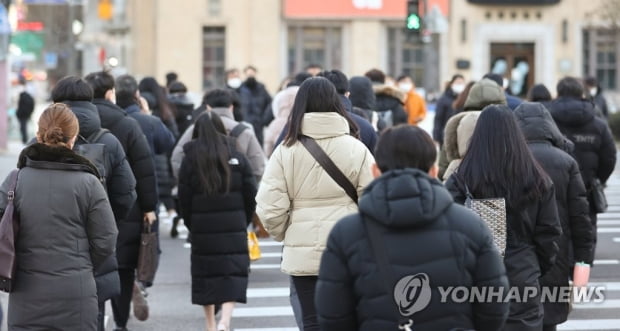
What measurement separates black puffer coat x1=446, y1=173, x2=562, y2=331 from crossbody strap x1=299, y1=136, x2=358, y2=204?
2.42 feet

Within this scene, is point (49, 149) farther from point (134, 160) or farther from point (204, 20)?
point (204, 20)

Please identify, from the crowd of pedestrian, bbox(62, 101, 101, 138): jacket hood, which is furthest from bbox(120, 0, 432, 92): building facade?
bbox(62, 101, 101, 138): jacket hood

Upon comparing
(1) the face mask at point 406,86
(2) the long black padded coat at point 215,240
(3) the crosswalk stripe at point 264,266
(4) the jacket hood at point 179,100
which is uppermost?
(1) the face mask at point 406,86

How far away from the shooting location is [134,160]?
8.98m

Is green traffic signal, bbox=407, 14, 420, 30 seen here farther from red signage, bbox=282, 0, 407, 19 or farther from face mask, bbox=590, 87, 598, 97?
red signage, bbox=282, 0, 407, 19

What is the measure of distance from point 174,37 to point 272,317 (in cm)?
2647

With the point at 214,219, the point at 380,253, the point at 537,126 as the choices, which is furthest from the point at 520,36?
the point at 380,253

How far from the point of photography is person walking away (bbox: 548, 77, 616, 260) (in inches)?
444

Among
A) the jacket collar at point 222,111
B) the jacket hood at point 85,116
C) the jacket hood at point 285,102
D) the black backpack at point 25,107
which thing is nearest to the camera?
the jacket hood at point 85,116

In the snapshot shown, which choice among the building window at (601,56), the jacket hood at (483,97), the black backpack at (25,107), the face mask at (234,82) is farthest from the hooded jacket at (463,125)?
the building window at (601,56)

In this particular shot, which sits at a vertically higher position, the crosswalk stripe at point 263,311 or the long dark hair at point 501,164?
the long dark hair at point 501,164

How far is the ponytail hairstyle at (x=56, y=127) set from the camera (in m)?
6.46

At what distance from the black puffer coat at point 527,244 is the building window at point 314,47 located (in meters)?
31.1

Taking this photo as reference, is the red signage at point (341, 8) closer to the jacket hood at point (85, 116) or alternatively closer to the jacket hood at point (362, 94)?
the jacket hood at point (362, 94)
